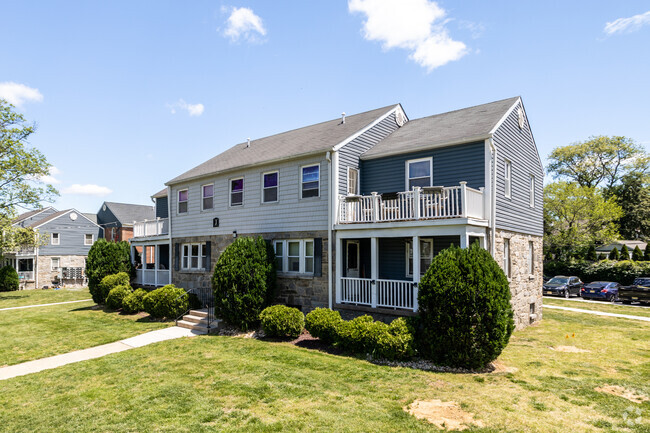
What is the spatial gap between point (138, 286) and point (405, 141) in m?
16.7

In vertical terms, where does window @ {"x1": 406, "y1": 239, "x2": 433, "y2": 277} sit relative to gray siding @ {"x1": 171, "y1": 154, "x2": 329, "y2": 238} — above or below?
below

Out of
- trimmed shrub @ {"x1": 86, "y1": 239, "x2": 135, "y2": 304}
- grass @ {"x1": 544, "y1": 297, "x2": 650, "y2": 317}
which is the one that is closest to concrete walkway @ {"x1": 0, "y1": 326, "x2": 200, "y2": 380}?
trimmed shrub @ {"x1": 86, "y1": 239, "x2": 135, "y2": 304}

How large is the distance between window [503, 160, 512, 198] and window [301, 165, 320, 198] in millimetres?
6625

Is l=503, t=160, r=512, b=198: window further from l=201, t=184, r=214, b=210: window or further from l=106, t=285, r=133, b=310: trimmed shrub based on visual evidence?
l=106, t=285, r=133, b=310: trimmed shrub

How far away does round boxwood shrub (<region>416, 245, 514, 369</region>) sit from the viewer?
880 cm

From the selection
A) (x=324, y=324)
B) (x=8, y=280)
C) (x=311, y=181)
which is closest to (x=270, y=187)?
(x=311, y=181)

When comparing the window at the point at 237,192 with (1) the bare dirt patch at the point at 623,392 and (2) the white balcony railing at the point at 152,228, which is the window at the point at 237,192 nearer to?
(2) the white balcony railing at the point at 152,228

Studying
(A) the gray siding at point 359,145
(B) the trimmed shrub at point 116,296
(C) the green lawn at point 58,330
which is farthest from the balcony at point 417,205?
(B) the trimmed shrub at point 116,296

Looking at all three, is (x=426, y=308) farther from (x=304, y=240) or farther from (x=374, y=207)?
(x=304, y=240)

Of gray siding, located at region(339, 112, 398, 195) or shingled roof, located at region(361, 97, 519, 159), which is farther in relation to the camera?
gray siding, located at region(339, 112, 398, 195)

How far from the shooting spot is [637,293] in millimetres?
22594

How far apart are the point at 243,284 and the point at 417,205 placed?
6396mm

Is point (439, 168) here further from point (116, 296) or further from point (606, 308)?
point (116, 296)

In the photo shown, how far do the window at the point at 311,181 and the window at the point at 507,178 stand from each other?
6.62m
